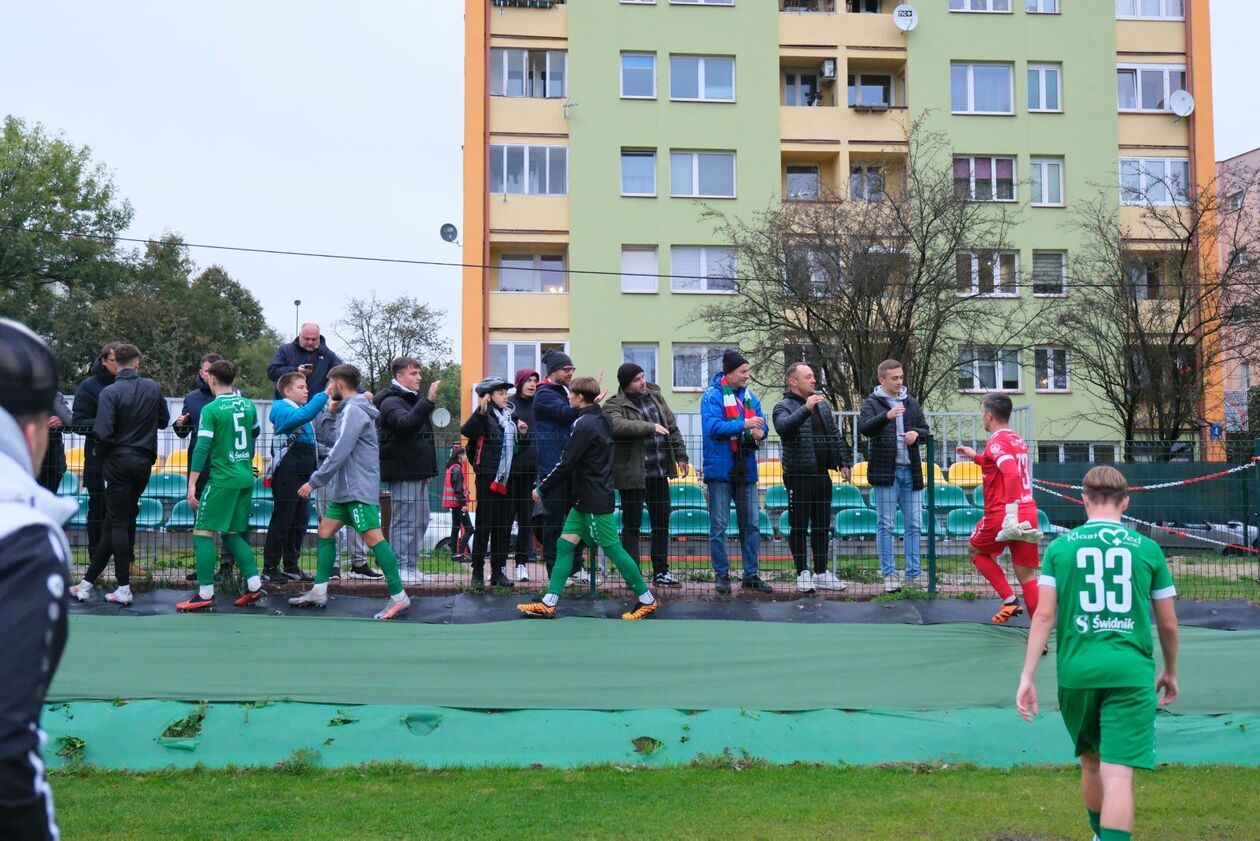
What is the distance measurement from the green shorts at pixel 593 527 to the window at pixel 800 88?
32.3 m

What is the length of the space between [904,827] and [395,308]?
47.3 metres

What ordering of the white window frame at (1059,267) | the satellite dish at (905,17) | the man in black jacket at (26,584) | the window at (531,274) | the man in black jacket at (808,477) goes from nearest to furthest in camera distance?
the man in black jacket at (26,584)
the man in black jacket at (808,477)
the white window frame at (1059,267)
the window at (531,274)
the satellite dish at (905,17)

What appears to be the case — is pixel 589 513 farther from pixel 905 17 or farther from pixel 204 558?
pixel 905 17

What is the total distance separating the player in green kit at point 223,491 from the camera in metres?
9.75

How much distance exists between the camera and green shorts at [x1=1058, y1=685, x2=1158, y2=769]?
4.81m

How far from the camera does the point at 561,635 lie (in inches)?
358

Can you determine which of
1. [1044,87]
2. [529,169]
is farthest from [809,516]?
[1044,87]

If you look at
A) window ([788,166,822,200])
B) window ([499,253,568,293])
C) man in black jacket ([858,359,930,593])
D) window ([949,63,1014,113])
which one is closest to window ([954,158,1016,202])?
window ([949,63,1014,113])

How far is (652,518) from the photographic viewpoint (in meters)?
11.1

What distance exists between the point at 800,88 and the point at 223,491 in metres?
33.6

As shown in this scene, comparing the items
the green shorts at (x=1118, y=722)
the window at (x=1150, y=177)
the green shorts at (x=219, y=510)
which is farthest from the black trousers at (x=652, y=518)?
the window at (x=1150, y=177)

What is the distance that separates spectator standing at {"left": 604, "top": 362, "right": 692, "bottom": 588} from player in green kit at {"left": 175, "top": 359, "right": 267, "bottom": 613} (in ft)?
10.4

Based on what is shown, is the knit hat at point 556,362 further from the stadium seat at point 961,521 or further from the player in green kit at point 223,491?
the stadium seat at point 961,521

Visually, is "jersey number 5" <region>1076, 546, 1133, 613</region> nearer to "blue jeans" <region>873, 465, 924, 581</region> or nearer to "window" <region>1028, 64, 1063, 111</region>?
"blue jeans" <region>873, 465, 924, 581</region>
